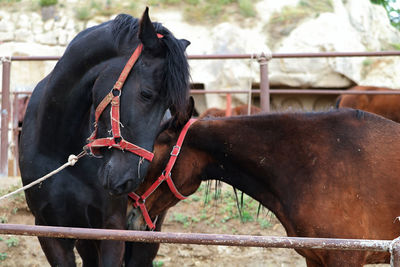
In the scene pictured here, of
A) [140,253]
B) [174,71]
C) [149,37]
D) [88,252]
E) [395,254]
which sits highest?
[149,37]

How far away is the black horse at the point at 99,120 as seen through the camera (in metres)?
2.61

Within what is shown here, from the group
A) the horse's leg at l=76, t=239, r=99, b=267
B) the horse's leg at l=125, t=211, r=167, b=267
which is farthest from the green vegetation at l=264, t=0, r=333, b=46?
the horse's leg at l=76, t=239, r=99, b=267

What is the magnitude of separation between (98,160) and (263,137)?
108 centimetres

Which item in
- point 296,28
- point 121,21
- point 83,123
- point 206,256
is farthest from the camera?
point 296,28

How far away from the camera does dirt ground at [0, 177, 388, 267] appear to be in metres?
5.04

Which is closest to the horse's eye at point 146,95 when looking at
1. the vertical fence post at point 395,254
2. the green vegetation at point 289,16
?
the vertical fence post at point 395,254

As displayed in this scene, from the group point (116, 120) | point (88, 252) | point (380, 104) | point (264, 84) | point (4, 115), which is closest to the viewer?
point (116, 120)

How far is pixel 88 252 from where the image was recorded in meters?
3.44

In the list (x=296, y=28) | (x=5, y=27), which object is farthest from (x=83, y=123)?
(x=5, y=27)

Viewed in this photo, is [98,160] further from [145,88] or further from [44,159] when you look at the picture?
[145,88]

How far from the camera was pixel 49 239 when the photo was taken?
3092 millimetres

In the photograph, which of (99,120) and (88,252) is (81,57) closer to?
(99,120)

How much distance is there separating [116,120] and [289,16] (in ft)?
41.7

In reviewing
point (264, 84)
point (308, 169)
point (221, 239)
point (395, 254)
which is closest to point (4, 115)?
point (264, 84)
